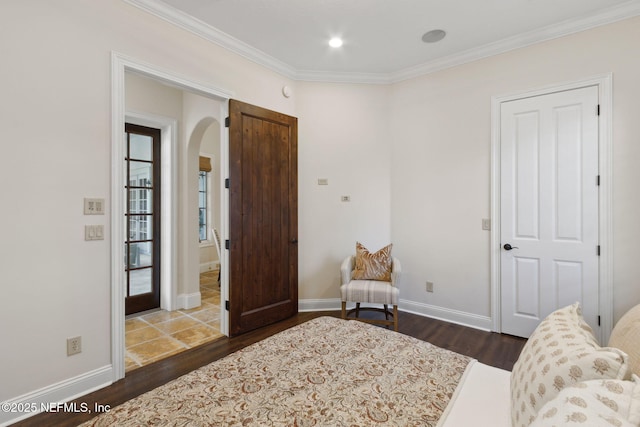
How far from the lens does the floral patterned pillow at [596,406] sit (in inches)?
25.0

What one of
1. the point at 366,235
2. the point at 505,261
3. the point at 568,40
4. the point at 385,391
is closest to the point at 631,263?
the point at 505,261

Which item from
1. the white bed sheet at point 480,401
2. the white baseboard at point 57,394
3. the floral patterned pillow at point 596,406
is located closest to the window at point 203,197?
the white baseboard at point 57,394

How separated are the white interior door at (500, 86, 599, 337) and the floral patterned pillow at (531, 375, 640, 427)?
256 cm

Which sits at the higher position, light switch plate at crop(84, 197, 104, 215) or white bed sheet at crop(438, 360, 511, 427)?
light switch plate at crop(84, 197, 104, 215)

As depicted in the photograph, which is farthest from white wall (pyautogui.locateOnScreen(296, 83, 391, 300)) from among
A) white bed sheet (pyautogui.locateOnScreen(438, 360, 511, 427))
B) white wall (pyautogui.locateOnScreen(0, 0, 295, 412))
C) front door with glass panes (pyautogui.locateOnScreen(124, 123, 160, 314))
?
white bed sheet (pyautogui.locateOnScreen(438, 360, 511, 427))

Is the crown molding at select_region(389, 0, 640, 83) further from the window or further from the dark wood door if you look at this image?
the window

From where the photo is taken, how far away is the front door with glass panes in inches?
145

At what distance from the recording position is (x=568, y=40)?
279 cm

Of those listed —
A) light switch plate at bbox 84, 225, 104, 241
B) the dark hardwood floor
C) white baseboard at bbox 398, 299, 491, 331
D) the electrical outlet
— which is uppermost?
light switch plate at bbox 84, 225, 104, 241

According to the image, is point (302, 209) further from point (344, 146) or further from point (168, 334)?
point (168, 334)

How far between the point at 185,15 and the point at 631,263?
4.29m

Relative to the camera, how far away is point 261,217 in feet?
10.9

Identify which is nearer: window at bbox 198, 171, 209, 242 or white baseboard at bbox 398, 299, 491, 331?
white baseboard at bbox 398, 299, 491, 331

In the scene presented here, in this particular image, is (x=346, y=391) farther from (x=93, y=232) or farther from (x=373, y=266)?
(x=373, y=266)
